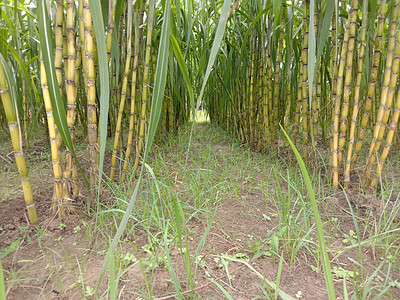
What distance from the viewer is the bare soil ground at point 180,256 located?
617 millimetres

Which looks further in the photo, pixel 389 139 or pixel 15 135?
pixel 389 139

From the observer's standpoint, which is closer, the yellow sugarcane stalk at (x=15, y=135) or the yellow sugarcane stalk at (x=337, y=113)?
the yellow sugarcane stalk at (x=15, y=135)

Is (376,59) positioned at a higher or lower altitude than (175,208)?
higher

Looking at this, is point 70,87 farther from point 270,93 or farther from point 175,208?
point 270,93

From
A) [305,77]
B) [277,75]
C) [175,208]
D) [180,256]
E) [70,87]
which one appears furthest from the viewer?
[277,75]

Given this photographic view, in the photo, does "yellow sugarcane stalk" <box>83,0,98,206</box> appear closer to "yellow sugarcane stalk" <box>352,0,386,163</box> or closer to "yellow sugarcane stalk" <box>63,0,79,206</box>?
"yellow sugarcane stalk" <box>63,0,79,206</box>

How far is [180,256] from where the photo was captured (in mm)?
731

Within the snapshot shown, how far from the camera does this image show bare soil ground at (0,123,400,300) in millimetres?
617

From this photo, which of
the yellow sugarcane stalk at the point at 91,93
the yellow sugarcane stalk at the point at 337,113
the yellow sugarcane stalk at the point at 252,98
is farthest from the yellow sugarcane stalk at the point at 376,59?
the yellow sugarcane stalk at the point at 91,93

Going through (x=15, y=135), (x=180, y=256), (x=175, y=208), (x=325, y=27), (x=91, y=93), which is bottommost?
(x=180, y=256)

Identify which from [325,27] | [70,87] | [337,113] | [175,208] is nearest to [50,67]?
[70,87]

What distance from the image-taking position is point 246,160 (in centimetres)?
156

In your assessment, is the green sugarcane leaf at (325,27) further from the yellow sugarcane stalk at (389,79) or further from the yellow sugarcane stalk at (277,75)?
the yellow sugarcane stalk at (277,75)

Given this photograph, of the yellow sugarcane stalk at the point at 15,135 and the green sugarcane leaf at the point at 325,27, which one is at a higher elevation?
the green sugarcane leaf at the point at 325,27
